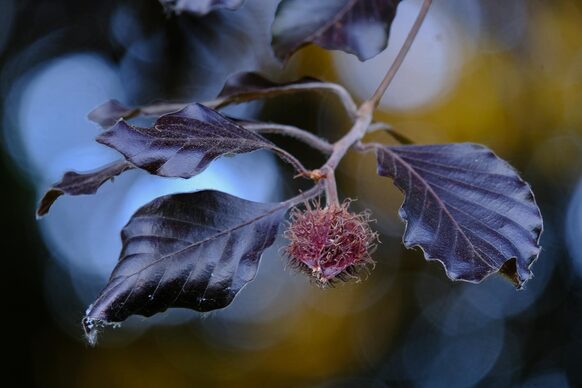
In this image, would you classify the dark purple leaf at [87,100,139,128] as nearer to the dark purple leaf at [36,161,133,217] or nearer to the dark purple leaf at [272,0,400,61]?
the dark purple leaf at [36,161,133,217]

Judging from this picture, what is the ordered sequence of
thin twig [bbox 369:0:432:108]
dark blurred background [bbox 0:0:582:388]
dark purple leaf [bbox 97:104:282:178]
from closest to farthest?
dark purple leaf [bbox 97:104:282:178] → thin twig [bbox 369:0:432:108] → dark blurred background [bbox 0:0:582:388]

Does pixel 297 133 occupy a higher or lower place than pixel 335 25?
lower

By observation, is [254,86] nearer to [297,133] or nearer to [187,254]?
[297,133]

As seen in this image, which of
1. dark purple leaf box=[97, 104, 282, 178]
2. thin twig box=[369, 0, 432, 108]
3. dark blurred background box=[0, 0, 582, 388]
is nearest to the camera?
dark purple leaf box=[97, 104, 282, 178]

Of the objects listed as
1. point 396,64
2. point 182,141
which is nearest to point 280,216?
point 182,141

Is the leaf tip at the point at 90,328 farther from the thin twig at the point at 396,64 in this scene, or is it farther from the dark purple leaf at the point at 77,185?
the thin twig at the point at 396,64

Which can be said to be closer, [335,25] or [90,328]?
[90,328]

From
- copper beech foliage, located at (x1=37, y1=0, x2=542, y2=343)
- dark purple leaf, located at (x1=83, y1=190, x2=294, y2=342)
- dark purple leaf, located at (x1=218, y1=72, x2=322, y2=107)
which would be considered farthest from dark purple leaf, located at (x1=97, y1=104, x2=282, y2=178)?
dark purple leaf, located at (x1=218, y1=72, x2=322, y2=107)
